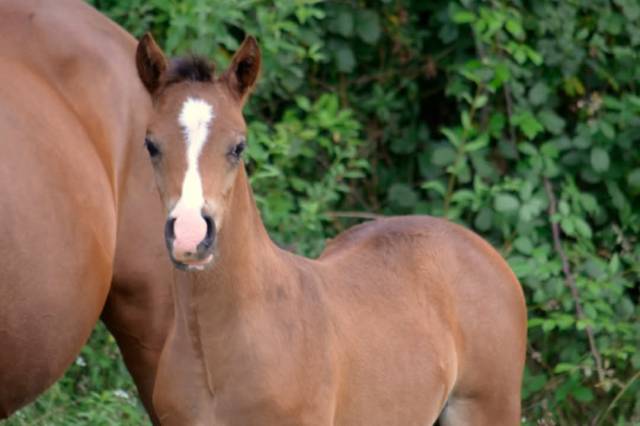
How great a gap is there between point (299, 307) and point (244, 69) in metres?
0.58

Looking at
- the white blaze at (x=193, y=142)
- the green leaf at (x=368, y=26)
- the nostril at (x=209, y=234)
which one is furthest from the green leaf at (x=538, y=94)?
the nostril at (x=209, y=234)

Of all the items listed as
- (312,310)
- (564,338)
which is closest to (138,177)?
(312,310)

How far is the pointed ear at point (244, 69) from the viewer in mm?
3227

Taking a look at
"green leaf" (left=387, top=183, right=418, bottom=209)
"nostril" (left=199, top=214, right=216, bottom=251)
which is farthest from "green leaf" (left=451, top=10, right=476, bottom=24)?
"nostril" (left=199, top=214, right=216, bottom=251)

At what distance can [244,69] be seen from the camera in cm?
325

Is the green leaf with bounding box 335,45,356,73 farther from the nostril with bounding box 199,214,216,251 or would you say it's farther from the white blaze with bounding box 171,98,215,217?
the nostril with bounding box 199,214,216,251

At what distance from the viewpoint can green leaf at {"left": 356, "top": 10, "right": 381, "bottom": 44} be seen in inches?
241

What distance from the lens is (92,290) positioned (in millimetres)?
3711

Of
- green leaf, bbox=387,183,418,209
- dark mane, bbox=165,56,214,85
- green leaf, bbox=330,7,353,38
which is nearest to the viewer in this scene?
dark mane, bbox=165,56,214,85

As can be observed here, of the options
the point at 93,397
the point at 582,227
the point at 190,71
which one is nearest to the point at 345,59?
the point at 582,227

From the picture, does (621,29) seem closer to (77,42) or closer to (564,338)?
(564,338)

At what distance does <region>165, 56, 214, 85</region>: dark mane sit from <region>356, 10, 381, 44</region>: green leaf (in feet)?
9.89

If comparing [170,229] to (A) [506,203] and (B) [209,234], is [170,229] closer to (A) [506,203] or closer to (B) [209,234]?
(B) [209,234]

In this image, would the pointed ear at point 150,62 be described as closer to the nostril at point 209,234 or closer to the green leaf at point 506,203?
the nostril at point 209,234
